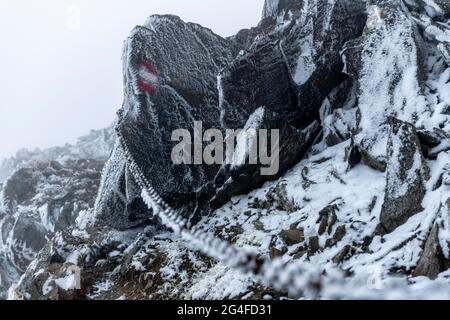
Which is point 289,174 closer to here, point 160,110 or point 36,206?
point 160,110

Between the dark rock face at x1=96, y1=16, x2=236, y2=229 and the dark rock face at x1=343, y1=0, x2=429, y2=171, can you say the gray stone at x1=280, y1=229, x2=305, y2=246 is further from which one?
the dark rock face at x1=96, y1=16, x2=236, y2=229

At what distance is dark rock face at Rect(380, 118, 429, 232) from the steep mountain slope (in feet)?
0.14

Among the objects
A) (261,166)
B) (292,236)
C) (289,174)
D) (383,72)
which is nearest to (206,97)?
(261,166)

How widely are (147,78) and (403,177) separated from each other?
13.1 meters

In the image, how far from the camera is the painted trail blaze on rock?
19.7 meters

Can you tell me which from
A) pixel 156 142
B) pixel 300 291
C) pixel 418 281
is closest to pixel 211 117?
pixel 156 142

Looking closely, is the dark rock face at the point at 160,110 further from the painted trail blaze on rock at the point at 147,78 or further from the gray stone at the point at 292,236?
the gray stone at the point at 292,236

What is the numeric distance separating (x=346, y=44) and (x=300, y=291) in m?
13.1

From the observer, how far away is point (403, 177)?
1236 centimetres

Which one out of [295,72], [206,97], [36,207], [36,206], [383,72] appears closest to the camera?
[383,72]

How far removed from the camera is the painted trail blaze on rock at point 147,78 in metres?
19.7

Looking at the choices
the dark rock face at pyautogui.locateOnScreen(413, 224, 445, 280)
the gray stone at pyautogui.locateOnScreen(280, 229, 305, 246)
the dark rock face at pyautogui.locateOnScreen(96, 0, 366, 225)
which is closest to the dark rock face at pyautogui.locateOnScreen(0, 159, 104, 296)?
the dark rock face at pyautogui.locateOnScreen(96, 0, 366, 225)

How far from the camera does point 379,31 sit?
703 inches

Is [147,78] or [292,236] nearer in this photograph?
[292,236]
